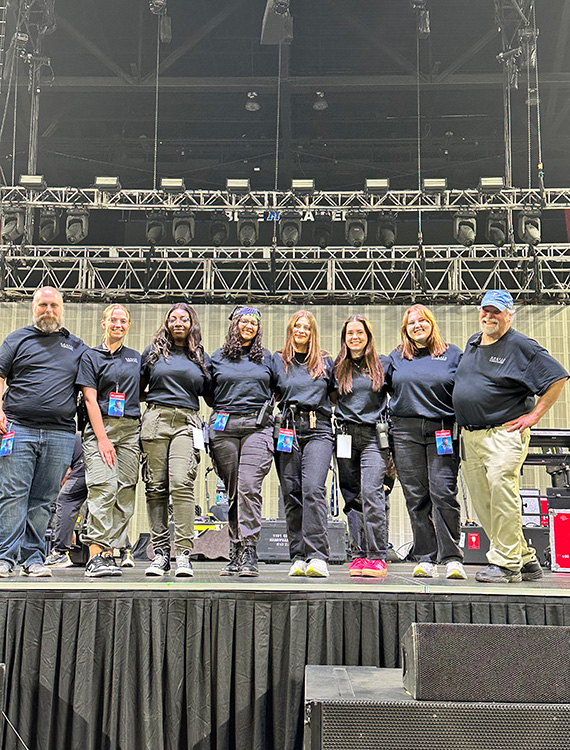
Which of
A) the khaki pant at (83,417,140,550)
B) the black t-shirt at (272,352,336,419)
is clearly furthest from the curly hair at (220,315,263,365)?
the khaki pant at (83,417,140,550)

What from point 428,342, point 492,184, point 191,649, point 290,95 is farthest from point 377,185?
point 191,649

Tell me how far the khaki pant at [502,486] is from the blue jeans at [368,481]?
1.50 ft

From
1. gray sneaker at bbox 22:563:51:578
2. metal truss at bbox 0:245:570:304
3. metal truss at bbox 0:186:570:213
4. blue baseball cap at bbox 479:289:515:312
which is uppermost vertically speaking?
metal truss at bbox 0:186:570:213

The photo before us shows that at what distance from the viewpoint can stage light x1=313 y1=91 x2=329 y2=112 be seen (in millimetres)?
9859

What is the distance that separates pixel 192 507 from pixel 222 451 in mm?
314

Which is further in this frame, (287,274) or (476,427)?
(287,274)

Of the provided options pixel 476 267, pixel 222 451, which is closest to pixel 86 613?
pixel 222 451

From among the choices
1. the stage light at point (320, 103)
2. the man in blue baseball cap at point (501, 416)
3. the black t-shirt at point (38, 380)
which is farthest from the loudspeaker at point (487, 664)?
the stage light at point (320, 103)

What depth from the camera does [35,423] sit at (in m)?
3.59

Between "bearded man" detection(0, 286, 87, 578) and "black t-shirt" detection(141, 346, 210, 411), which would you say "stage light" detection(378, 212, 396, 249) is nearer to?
"black t-shirt" detection(141, 346, 210, 411)

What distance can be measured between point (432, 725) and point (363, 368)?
231 centimetres

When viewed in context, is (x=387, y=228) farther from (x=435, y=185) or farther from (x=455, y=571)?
(x=455, y=571)

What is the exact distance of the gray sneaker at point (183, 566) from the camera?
341cm

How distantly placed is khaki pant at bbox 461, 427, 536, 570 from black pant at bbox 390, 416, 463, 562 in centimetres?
15
